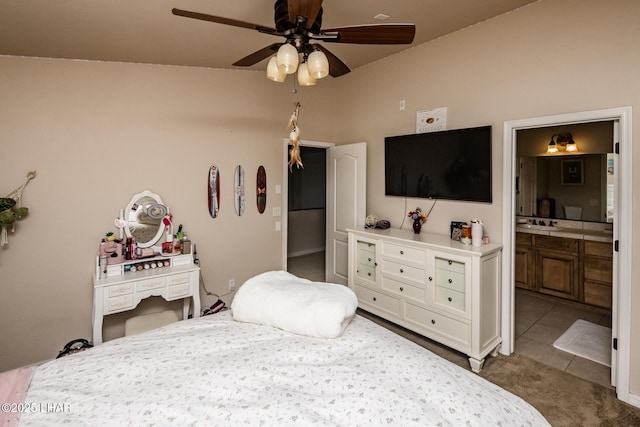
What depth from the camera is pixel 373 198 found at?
3.99m

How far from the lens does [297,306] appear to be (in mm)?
1589

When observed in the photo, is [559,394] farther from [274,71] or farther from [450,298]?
[274,71]

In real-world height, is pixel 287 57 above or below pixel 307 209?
above

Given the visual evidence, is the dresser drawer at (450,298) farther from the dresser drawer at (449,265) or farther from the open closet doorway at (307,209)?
the open closet doorway at (307,209)

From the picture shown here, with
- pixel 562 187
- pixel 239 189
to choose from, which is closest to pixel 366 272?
pixel 239 189

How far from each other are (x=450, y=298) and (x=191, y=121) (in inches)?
118

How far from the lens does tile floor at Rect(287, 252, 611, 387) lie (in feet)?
8.57

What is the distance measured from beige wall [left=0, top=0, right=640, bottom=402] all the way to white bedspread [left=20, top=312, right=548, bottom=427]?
1.73m

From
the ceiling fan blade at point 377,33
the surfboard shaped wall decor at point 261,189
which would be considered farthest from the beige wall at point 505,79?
the ceiling fan blade at point 377,33

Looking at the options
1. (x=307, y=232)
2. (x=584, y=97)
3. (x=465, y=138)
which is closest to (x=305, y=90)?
(x=465, y=138)

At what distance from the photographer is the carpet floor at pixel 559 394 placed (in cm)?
205

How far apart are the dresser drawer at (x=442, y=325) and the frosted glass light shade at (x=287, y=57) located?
2361mm

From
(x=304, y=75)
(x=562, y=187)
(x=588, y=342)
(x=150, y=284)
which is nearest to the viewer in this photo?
(x=304, y=75)

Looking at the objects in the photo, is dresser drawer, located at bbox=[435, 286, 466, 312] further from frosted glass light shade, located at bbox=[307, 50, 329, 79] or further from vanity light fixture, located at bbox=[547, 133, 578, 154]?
vanity light fixture, located at bbox=[547, 133, 578, 154]
